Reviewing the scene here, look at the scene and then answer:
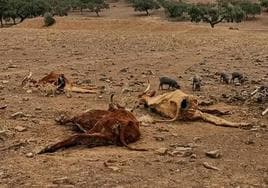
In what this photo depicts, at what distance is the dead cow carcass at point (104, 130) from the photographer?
28.7ft

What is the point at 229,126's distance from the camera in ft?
33.9

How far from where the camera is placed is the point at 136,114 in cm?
1093

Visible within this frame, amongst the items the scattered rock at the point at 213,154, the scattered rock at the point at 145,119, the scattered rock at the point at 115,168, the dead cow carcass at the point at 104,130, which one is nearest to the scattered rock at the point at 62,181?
the scattered rock at the point at 115,168

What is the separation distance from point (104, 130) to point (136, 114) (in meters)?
2.03

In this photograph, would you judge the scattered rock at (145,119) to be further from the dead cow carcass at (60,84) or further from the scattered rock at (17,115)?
the dead cow carcass at (60,84)

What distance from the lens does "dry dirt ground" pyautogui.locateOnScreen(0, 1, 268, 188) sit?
24.9 ft

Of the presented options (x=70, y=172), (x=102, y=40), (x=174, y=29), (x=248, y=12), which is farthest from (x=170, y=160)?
(x=248, y=12)

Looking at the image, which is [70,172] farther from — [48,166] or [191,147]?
[191,147]

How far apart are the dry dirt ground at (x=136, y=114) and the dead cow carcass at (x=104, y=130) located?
146mm

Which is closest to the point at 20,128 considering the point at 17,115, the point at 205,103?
the point at 17,115

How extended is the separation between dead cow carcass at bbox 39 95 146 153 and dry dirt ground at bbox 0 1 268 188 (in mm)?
146

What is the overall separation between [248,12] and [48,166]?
5348 centimetres

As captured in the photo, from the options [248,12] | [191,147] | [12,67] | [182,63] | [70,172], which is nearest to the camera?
[70,172]

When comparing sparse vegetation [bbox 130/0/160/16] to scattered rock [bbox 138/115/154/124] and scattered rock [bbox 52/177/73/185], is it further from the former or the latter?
scattered rock [bbox 52/177/73/185]
